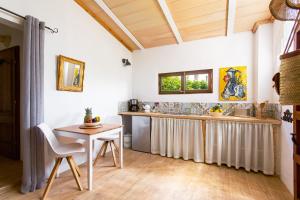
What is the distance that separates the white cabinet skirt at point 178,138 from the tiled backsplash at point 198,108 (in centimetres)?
52

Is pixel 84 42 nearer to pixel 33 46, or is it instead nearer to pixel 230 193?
pixel 33 46

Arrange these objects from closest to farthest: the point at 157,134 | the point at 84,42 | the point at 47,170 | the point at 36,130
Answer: the point at 36,130 → the point at 47,170 → the point at 84,42 → the point at 157,134

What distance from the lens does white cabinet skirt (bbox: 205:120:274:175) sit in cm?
245

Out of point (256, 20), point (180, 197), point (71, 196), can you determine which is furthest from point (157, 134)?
point (256, 20)

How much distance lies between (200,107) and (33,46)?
300 cm

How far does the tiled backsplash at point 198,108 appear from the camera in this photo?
2689 mm

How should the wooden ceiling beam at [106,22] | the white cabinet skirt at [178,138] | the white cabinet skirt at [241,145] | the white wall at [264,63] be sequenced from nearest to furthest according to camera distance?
the white cabinet skirt at [241,145], the white wall at [264,63], the wooden ceiling beam at [106,22], the white cabinet skirt at [178,138]

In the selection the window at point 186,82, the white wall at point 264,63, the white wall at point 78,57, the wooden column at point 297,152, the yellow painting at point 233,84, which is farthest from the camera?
the window at point 186,82

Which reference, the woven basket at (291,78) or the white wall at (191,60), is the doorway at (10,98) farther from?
the woven basket at (291,78)

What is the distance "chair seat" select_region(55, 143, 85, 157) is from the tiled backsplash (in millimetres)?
1731

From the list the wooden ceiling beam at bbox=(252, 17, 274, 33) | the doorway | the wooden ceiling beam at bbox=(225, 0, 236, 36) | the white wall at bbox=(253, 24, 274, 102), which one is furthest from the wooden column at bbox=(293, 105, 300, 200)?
the doorway

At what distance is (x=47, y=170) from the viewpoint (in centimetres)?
234

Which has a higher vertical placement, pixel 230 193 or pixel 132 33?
pixel 132 33

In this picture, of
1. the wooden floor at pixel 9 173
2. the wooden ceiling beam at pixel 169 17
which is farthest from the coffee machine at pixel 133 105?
the wooden floor at pixel 9 173
